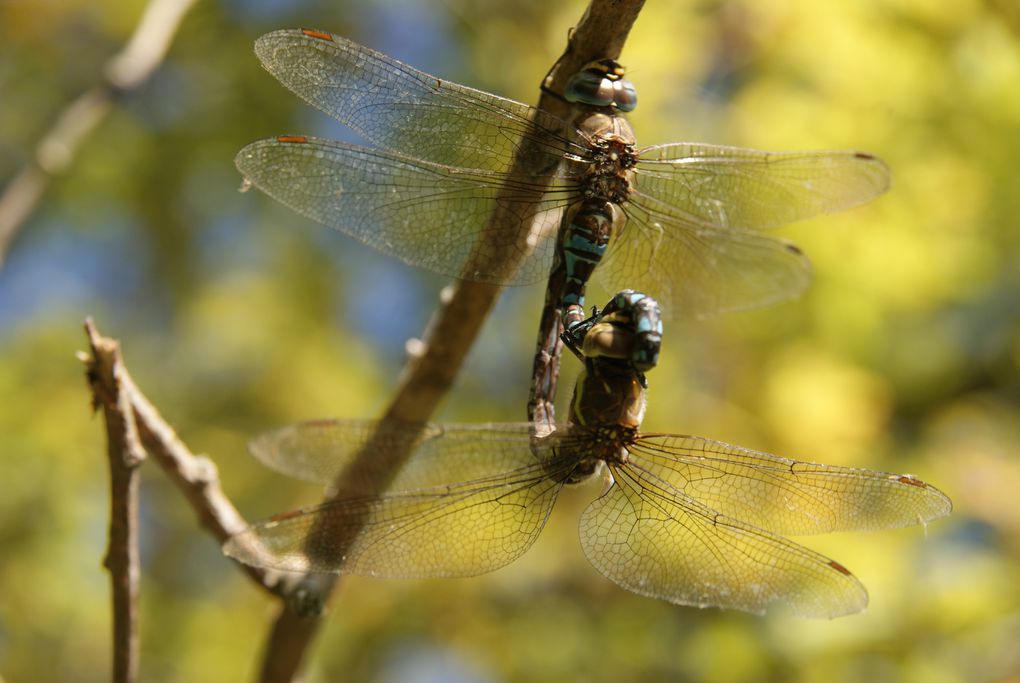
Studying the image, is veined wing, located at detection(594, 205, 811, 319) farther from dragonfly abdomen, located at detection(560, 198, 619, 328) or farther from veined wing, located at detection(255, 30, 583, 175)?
veined wing, located at detection(255, 30, 583, 175)

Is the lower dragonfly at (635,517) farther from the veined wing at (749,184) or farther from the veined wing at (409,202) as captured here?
the veined wing at (749,184)

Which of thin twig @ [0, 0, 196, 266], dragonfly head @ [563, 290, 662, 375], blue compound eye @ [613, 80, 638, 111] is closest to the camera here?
dragonfly head @ [563, 290, 662, 375]

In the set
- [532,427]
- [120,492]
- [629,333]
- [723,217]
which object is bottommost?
[120,492]

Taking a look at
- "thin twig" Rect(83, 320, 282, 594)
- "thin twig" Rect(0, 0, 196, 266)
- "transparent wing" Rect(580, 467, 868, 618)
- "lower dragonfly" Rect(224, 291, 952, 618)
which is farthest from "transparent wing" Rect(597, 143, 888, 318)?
"thin twig" Rect(0, 0, 196, 266)

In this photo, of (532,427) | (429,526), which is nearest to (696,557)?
(532,427)

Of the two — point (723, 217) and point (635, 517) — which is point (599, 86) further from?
point (635, 517)

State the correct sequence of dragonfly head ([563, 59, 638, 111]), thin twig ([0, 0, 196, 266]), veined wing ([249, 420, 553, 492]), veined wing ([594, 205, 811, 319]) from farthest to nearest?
thin twig ([0, 0, 196, 266])
veined wing ([594, 205, 811, 319])
veined wing ([249, 420, 553, 492])
dragonfly head ([563, 59, 638, 111])

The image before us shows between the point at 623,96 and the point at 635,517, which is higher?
the point at 623,96

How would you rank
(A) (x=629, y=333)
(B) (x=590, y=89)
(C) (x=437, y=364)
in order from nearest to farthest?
(A) (x=629, y=333) → (B) (x=590, y=89) → (C) (x=437, y=364)
